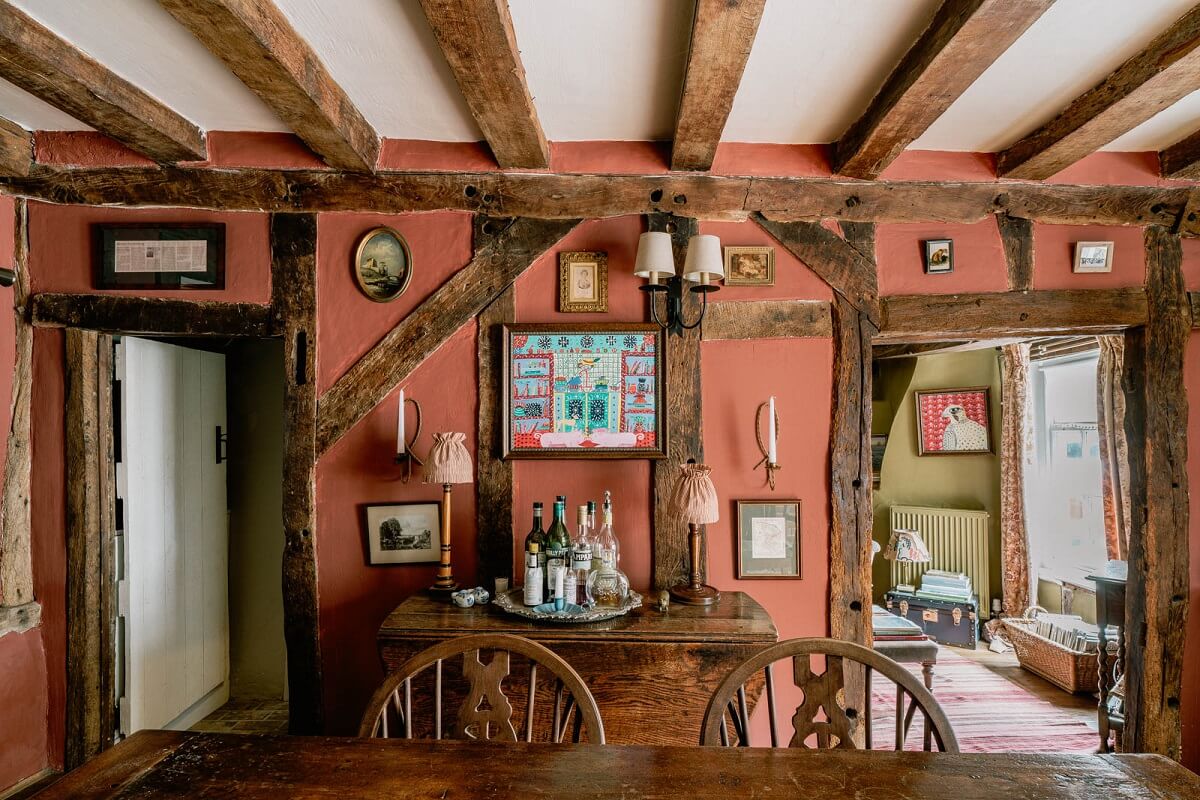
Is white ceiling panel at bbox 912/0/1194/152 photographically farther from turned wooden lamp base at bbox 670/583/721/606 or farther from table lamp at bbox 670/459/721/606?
turned wooden lamp base at bbox 670/583/721/606

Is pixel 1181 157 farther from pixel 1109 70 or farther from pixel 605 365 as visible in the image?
pixel 605 365

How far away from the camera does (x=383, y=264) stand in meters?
2.78

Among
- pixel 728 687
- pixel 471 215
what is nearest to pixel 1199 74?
pixel 728 687

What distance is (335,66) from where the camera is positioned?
2090 millimetres

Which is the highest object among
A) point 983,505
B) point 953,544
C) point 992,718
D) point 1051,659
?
point 983,505

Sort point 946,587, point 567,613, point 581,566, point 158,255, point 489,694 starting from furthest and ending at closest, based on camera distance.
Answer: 1. point 946,587
2. point 158,255
3. point 581,566
4. point 567,613
5. point 489,694

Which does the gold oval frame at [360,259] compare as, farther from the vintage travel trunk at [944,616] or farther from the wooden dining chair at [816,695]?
the vintage travel trunk at [944,616]

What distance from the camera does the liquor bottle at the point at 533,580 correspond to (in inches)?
94.0

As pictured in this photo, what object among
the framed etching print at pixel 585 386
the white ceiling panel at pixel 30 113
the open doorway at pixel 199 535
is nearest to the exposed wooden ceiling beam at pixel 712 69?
the framed etching print at pixel 585 386

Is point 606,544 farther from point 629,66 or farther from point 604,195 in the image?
point 629,66

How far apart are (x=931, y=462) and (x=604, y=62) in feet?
15.2

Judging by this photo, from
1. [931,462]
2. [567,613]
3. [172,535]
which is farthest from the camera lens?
[931,462]

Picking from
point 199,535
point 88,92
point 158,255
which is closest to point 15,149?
point 158,255

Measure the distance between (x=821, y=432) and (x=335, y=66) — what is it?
2288mm
